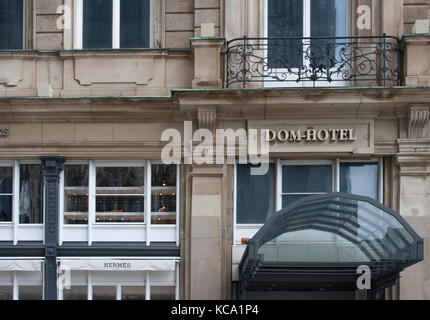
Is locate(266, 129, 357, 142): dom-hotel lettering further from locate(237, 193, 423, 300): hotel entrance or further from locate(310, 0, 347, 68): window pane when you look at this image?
locate(310, 0, 347, 68): window pane

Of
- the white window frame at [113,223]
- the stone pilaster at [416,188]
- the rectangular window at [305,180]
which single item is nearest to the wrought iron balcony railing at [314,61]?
the stone pilaster at [416,188]

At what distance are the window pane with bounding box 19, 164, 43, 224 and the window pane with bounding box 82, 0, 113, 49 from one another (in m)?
2.60

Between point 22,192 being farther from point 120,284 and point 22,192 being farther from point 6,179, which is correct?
point 120,284

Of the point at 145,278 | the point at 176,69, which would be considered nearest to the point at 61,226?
the point at 145,278

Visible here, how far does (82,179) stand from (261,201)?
3409 mm

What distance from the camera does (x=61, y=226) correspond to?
1285 centimetres

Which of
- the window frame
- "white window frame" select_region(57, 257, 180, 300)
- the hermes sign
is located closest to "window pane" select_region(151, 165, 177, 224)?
"white window frame" select_region(57, 257, 180, 300)

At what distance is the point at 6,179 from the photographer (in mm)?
13102

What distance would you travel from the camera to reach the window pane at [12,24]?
44.0 feet

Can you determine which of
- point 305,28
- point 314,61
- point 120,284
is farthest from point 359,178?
point 120,284

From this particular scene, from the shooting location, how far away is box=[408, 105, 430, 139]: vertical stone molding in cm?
1212

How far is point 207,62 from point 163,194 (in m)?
2.59

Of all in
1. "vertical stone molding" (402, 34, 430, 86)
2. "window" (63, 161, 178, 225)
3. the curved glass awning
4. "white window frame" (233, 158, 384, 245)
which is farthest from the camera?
"window" (63, 161, 178, 225)

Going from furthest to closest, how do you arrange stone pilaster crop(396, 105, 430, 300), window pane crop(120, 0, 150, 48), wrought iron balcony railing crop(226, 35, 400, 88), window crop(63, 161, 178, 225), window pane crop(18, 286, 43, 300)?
window pane crop(120, 0, 150, 48) → window crop(63, 161, 178, 225) → window pane crop(18, 286, 43, 300) → wrought iron balcony railing crop(226, 35, 400, 88) → stone pilaster crop(396, 105, 430, 300)
